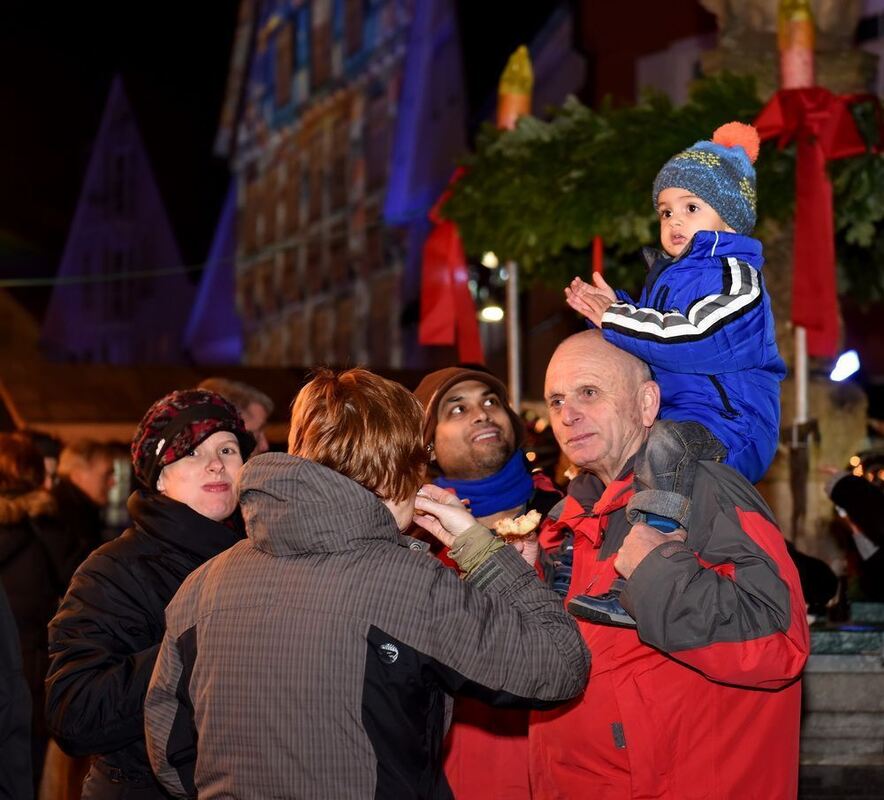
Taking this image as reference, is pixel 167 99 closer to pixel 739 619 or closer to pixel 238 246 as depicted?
pixel 238 246

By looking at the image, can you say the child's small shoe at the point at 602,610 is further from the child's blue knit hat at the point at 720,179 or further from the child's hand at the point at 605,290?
the child's blue knit hat at the point at 720,179

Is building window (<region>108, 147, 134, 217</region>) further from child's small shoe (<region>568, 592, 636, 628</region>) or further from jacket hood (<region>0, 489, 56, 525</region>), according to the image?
child's small shoe (<region>568, 592, 636, 628</region>)

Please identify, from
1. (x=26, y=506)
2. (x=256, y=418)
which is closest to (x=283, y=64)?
(x=26, y=506)

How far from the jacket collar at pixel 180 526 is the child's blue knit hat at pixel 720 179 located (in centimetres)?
175

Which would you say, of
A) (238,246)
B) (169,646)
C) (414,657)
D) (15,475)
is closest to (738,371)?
(414,657)

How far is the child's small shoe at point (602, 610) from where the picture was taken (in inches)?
129

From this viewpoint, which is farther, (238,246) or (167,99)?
(238,246)

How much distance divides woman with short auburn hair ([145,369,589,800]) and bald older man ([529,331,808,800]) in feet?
1.10

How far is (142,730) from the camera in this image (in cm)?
354

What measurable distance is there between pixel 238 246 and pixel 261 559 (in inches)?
1040

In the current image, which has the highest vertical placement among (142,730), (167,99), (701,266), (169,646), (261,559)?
(167,99)

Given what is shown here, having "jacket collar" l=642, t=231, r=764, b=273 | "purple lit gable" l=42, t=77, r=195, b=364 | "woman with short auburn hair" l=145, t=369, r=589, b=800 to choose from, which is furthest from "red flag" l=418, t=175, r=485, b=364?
"purple lit gable" l=42, t=77, r=195, b=364

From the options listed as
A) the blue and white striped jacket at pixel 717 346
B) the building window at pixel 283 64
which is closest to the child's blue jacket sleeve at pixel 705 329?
the blue and white striped jacket at pixel 717 346

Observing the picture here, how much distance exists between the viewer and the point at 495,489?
462 cm
